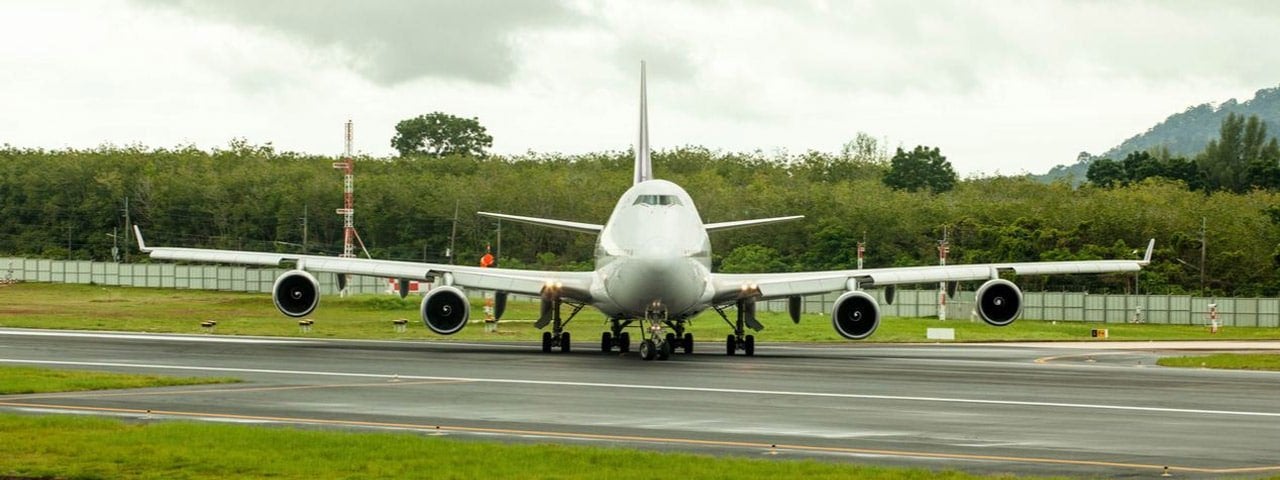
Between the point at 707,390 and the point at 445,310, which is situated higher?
the point at 445,310

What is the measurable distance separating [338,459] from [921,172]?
6354 inches

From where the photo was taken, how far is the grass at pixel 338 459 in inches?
717

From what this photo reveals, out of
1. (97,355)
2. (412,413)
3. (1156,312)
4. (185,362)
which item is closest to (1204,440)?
(412,413)

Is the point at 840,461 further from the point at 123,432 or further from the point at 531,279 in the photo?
the point at 531,279

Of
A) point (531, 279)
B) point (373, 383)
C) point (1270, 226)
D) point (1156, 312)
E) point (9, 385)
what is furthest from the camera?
point (1270, 226)

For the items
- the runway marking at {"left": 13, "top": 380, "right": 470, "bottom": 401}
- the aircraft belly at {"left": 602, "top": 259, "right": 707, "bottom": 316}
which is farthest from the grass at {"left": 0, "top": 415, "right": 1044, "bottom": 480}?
the aircraft belly at {"left": 602, "top": 259, "right": 707, "bottom": 316}

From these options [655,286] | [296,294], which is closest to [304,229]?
[296,294]

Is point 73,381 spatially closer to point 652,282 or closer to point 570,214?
point 652,282

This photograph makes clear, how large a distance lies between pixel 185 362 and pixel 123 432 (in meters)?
18.3

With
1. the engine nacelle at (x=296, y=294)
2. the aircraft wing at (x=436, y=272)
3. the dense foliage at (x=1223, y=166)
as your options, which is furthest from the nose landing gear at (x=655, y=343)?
the dense foliage at (x=1223, y=166)

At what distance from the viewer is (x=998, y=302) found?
47062 millimetres

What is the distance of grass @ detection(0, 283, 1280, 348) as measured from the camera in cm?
6519

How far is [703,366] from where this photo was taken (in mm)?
40031

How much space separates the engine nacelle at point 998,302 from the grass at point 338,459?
1111 inches
